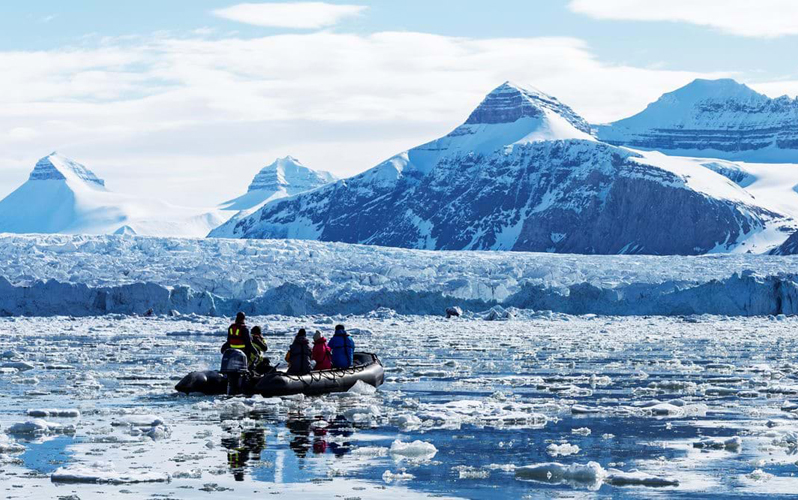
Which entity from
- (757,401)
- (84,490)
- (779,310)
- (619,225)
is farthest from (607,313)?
(619,225)

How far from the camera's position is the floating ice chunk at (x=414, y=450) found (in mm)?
11680

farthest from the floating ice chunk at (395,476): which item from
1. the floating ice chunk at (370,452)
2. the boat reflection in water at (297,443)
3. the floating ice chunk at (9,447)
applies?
the floating ice chunk at (9,447)

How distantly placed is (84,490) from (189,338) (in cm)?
2367

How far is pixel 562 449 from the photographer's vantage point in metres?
11.9

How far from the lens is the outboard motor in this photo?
678 inches

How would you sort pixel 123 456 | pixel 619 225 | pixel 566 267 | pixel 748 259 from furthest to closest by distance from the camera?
1. pixel 619 225
2. pixel 748 259
3. pixel 566 267
4. pixel 123 456

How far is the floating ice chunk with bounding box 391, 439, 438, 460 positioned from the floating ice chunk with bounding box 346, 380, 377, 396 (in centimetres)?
593

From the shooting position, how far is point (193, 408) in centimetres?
1569

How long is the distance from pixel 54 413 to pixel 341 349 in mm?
5549

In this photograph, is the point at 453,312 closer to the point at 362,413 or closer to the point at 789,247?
the point at 362,413

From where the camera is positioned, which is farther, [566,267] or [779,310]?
[566,267]

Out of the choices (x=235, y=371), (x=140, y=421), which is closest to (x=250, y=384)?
(x=235, y=371)

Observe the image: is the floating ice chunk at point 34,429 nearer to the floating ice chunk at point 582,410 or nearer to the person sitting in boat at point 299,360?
the person sitting in boat at point 299,360

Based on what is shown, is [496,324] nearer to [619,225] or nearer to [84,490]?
[84,490]
